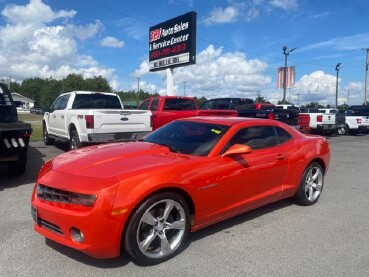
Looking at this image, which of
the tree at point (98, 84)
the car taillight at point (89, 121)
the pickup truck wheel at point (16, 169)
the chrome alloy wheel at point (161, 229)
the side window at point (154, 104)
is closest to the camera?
the chrome alloy wheel at point (161, 229)

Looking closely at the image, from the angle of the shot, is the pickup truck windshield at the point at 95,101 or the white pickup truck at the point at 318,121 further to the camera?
the white pickup truck at the point at 318,121

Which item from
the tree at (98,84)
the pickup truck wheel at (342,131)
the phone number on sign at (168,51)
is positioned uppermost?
the tree at (98,84)

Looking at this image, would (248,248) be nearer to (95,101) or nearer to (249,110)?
(95,101)

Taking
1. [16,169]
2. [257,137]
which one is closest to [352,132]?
[257,137]

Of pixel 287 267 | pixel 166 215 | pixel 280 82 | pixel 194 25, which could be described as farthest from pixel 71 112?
pixel 280 82

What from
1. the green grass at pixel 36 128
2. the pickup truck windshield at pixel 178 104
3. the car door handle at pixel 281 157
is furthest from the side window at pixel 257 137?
the green grass at pixel 36 128

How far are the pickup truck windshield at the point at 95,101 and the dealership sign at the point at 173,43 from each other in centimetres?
989

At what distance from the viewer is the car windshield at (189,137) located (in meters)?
4.44

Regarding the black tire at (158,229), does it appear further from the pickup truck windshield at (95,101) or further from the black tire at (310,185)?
the pickup truck windshield at (95,101)

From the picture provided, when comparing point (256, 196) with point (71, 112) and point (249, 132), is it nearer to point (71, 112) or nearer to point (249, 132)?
point (249, 132)

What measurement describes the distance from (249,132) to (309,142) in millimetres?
1438

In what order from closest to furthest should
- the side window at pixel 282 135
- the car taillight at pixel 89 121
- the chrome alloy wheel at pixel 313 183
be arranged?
the side window at pixel 282 135 → the chrome alloy wheel at pixel 313 183 → the car taillight at pixel 89 121

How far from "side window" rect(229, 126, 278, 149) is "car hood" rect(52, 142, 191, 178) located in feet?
3.07

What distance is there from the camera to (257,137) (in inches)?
199
